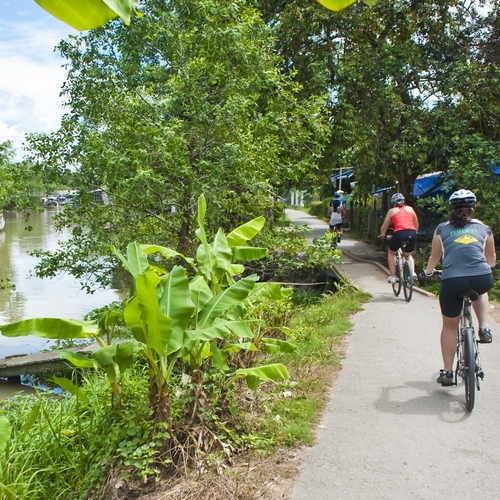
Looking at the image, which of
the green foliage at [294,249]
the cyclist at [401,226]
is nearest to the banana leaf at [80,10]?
the green foliage at [294,249]

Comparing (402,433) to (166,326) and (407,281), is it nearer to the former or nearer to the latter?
(166,326)

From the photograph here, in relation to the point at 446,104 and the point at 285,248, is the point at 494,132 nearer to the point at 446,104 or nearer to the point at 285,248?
the point at 446,104

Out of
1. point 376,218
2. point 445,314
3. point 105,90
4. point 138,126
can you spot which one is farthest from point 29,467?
point 376,218

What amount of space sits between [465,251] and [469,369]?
1.00 m

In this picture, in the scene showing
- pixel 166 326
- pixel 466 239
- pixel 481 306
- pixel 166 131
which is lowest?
pixel 481 306

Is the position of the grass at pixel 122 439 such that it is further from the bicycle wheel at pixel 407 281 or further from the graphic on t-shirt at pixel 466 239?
the bicycle wheel at pixel 407 281

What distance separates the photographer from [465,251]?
490 cm

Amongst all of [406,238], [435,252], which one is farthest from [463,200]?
[406,238]

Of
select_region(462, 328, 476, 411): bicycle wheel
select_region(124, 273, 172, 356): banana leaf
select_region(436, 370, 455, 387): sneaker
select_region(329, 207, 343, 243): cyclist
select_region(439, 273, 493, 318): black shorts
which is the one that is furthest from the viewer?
select_region(329, 207, 343, 243): cyclist

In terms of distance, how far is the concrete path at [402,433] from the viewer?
12.1ft

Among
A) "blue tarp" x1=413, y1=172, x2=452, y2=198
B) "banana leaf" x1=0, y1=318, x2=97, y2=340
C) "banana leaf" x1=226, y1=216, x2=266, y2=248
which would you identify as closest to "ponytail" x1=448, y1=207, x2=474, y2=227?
"banana leaf" x1=226, y1=216, x2=266, y2=248

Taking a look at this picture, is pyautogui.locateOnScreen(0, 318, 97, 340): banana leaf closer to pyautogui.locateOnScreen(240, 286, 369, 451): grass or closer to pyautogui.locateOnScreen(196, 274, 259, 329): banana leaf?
pyautogui.locateOnScreen(196, 274, 259, 329): banana leaf

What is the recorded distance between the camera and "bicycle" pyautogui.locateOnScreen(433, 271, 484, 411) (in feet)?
15.4

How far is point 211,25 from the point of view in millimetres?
9484
